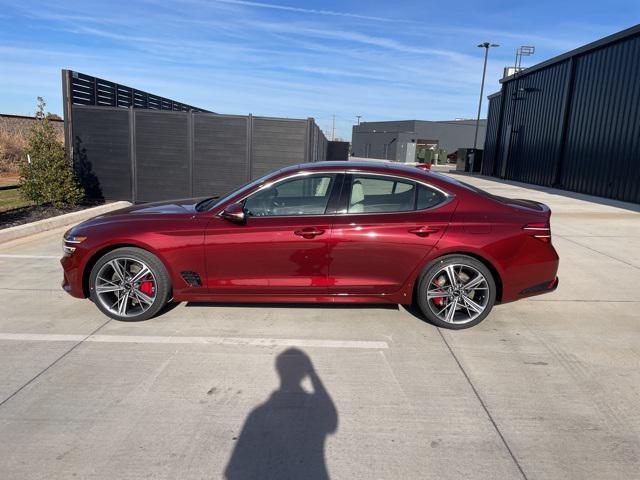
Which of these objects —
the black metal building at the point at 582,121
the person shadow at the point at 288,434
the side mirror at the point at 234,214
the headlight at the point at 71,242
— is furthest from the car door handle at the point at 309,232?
the black metal building at the point at 582,121

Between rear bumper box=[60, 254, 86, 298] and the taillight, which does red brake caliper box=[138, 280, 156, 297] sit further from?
the taillight

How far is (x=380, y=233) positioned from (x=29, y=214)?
8382 mm

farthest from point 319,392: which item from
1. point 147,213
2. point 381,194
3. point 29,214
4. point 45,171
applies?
point 45,171

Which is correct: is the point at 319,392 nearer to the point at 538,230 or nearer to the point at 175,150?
the point at 538,230

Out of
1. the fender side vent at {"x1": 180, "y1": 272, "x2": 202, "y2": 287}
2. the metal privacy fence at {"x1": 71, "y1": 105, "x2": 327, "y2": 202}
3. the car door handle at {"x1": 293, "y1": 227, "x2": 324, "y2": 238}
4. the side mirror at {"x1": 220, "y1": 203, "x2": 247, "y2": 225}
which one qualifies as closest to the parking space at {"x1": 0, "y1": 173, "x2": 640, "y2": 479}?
the fender side vent at {"x1": 180, "y1": 272, "x2": 202, "y2": 287}

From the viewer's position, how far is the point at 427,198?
15.2 feet

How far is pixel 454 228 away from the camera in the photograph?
4.48 m

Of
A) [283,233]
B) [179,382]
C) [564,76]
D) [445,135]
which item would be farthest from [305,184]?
[445,135]

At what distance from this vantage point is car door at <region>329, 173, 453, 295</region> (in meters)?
4.44

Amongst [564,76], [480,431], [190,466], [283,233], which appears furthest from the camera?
[564,76]

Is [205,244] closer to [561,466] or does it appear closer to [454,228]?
[454,228]

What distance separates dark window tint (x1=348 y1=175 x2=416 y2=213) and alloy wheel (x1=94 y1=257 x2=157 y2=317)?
6.71ft

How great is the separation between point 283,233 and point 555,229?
8126mm

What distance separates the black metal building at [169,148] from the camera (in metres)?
12.6
